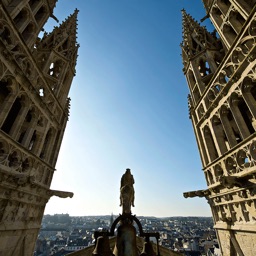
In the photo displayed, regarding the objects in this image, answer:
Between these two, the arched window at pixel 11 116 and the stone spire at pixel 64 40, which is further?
the stone spire at pixel 64 40

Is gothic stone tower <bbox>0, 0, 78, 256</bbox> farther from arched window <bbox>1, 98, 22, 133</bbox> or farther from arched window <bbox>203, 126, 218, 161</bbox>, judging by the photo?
arched window <bbox>203, 126, 218, 161</bbox>

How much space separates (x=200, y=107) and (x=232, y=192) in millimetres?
7069

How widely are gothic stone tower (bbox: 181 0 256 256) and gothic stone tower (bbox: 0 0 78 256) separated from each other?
935cm

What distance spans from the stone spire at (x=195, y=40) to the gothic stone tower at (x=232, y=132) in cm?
153

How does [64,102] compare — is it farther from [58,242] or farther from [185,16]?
[58,242]

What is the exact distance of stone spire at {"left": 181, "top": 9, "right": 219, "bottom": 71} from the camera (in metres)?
16.7

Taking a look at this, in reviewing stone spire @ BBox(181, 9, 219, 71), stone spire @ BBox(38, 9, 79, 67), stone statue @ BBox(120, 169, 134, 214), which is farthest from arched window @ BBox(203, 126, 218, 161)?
stone spire @ BBox(38, 9, 79, 67)

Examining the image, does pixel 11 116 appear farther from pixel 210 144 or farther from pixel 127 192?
pixel 210 144

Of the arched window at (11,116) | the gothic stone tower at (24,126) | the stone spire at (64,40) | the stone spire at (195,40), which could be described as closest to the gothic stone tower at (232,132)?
the stone spire at (195,40)

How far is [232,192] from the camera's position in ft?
29.3

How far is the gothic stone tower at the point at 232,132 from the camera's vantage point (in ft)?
26.4

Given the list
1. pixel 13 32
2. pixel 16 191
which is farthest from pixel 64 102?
pixel 16 191

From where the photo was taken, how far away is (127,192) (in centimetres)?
562

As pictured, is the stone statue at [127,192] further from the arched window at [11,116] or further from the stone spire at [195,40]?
the stone spire at [195,40]
